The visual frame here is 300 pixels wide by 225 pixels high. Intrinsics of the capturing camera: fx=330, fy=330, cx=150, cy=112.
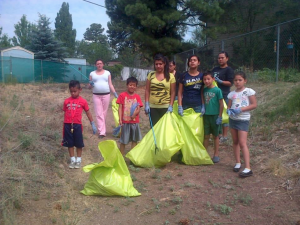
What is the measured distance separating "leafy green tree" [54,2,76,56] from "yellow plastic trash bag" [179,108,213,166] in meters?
58.6

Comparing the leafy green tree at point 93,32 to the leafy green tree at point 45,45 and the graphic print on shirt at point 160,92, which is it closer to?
the leafy green tree at point 45,45

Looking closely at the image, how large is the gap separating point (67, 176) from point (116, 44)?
2275 cm

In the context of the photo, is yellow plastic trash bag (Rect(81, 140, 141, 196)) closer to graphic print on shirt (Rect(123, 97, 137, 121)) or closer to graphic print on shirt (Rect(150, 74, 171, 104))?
graphic print on shirt (Rect(123, 97, 137, 121))

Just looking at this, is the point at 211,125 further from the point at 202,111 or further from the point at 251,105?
the point at 251,105

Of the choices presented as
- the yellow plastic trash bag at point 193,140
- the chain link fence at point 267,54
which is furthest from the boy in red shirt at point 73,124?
the chain link fence at point 267,54

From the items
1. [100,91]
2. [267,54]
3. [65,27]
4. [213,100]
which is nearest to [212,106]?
[213,100]

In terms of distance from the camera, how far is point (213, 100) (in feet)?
15.8

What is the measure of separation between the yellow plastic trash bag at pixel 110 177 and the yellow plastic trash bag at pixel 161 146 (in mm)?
840

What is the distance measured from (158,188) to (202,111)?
146cm

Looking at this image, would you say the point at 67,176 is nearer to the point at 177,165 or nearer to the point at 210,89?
the point at 177,165

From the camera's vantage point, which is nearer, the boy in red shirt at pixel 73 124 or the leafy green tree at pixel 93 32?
the boy in red shirt at pixel 73 124

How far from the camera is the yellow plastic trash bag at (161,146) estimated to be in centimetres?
452

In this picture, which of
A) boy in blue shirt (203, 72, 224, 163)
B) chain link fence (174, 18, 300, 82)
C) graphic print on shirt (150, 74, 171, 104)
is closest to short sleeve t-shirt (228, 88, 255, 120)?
boy in blue shirt (203, 72, 224, 163)

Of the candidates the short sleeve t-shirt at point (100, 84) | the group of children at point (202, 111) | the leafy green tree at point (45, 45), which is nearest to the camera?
the group of children at point (202, 111)
